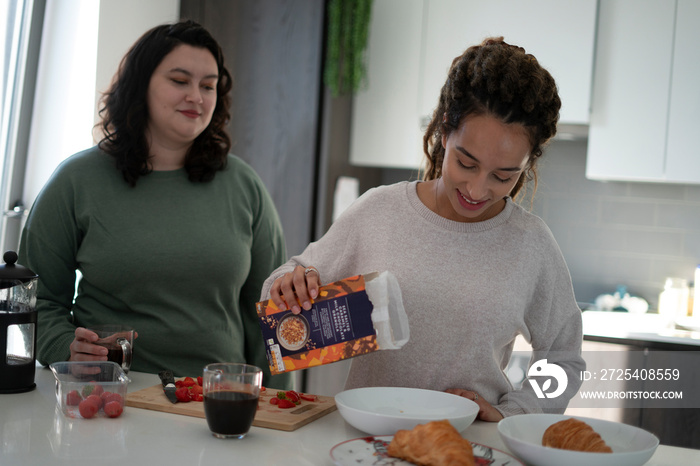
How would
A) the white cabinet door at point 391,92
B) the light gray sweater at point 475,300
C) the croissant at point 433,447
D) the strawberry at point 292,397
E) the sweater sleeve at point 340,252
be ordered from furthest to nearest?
the white cabinet door at point 391,92 → the sweater sleeve at point 340,252 → the light gray sweater at point 475,300 → the strawberry at point 292,397 → the croissant at point 433,447

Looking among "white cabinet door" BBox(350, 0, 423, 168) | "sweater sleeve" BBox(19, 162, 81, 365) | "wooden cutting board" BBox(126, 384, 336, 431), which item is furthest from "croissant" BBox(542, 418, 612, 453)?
"white cabinet door" BBox(350, 0, 423, 168)

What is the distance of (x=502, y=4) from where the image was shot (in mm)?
2992

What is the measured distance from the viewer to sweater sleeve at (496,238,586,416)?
1372 millimetres

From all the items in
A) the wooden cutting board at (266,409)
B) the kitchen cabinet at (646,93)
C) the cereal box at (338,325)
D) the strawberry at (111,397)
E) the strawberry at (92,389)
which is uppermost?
the kitchen cabinet at (646,93)

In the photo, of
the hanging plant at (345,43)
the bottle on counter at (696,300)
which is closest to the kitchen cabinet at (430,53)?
the hanging plant at (345,43)

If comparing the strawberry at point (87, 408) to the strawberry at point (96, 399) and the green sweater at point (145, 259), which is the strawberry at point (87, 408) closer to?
the strawberry at point (96, 399)

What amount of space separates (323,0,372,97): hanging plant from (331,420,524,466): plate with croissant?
221 cm

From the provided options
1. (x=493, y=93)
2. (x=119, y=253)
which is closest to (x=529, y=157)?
(x=493, y=93)

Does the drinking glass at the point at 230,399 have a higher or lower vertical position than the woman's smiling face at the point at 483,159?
lower

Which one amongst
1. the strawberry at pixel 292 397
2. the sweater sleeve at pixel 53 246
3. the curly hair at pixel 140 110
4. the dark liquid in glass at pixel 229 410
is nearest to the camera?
the dark liquid in glass at pixel 229 410

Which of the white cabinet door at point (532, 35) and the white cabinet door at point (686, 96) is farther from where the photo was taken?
the white cabinet door at point (532, 35)

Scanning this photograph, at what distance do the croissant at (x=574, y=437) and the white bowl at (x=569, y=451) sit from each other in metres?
0.02

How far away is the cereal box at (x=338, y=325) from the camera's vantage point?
1.16m

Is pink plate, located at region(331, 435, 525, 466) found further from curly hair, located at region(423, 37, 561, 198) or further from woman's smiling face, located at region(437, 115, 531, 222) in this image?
curly hair, located at region(423, 37, 561, 198)
